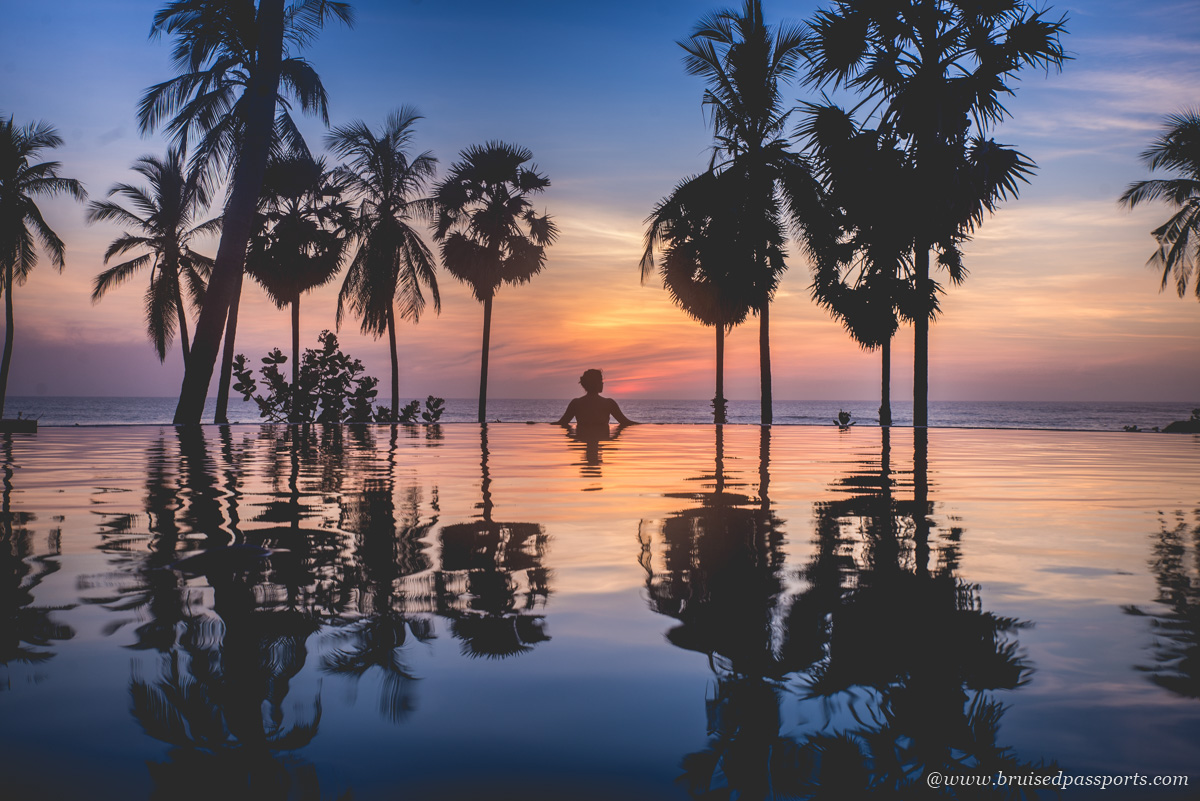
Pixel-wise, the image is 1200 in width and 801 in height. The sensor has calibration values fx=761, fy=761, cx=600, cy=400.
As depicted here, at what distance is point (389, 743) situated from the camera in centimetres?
156

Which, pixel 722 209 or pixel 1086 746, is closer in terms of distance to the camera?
pixel 1086 746

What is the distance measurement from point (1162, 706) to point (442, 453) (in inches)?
344

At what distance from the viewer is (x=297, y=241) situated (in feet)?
98.1

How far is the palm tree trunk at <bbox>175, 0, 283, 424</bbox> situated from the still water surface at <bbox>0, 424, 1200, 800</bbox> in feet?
31.4

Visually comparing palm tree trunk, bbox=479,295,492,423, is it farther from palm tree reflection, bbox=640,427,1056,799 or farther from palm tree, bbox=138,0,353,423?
palm tree reflection, bbox=640,427,1056,799

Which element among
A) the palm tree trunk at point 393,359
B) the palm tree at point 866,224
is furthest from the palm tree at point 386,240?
the palm tree at point 866,224

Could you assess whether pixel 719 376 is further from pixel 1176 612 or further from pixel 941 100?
pixel 1176 612

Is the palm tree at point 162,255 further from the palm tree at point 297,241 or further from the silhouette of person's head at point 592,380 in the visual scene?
the silhouette of person's head at point 592,380

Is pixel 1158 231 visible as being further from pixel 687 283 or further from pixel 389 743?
pixel 389 743

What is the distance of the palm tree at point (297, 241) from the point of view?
97.7ft

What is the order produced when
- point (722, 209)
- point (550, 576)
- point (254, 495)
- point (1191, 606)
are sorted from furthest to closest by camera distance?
point (722, 209) < point (254, 495) < point (550, 576) < point (1191, 606)

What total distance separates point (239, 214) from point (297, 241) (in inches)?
688

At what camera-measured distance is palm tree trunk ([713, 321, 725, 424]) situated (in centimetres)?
2364

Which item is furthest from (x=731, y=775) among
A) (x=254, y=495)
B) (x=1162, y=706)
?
(x=254, y=495)
